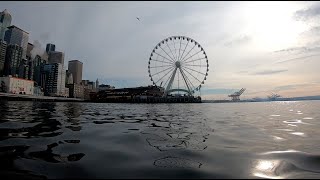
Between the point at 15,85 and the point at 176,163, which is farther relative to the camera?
the point at 15,85

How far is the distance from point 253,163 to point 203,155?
5.05 feet

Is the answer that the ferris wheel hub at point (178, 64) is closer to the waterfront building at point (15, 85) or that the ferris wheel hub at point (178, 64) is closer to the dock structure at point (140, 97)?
the dock structure at point (140, 97)

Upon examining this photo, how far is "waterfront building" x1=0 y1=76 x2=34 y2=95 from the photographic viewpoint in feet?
506

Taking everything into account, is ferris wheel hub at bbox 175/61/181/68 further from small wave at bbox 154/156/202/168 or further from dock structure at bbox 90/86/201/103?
small wave at bbox 154/156/202/168

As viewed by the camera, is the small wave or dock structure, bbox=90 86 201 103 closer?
the small wave

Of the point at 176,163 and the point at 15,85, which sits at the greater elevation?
the point at 15,85

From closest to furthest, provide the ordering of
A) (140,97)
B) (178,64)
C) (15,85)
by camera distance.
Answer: (178,64) < (140,97) < (15,85)

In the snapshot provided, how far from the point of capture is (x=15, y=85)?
162 metres

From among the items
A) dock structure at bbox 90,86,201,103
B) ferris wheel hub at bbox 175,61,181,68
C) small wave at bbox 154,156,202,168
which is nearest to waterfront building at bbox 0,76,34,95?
dock structure at bbox 90,86,201,103

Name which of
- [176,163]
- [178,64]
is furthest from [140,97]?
[176,163]

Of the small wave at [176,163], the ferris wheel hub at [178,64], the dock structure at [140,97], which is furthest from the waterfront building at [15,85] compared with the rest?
the small wave at [176,163]

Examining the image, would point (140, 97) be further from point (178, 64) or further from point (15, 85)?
point (15, 85)

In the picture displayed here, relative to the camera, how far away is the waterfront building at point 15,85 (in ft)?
506

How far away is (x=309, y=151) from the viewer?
8250mm
